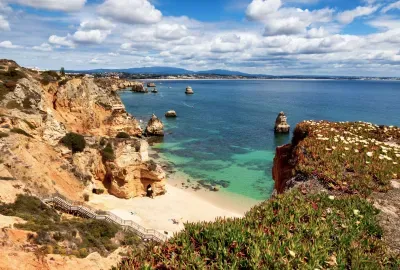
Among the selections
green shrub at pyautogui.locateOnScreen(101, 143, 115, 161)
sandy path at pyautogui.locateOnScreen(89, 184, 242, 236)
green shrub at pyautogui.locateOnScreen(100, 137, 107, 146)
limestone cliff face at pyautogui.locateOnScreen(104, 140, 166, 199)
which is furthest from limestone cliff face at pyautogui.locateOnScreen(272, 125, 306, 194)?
green shrub at pyautogui.locateOnScreen(100, 137, 107, 146)

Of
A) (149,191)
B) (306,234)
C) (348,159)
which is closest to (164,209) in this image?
(149,191)

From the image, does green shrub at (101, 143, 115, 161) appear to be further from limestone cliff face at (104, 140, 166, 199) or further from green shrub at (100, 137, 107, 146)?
green shrub at (100, 137, 107, 146)

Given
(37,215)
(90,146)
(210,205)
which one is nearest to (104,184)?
(90,146)

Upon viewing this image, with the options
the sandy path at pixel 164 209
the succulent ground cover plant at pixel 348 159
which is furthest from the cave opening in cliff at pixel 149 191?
the succulent ground cover plant at pixel 348 159

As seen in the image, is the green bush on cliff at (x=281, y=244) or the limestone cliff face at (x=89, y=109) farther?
the limestone cliff face at (x=89, y=109)

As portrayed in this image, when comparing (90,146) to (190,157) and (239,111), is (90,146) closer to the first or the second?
(190,157)

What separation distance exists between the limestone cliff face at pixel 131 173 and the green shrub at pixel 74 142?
11.8ft

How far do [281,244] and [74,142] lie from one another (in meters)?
30.6

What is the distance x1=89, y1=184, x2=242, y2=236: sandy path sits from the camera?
1145 inches

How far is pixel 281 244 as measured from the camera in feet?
23.2

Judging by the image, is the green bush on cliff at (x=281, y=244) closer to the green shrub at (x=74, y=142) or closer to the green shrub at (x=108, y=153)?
the green shrub at (x=108, y=153)

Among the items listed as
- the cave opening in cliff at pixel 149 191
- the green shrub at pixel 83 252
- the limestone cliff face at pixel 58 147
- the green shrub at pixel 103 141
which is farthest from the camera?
the cave opening in cliff at pixel 149 191

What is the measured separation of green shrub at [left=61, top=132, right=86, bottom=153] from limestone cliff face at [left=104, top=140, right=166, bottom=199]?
3.61 meters

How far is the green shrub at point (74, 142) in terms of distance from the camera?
32.2 meters
